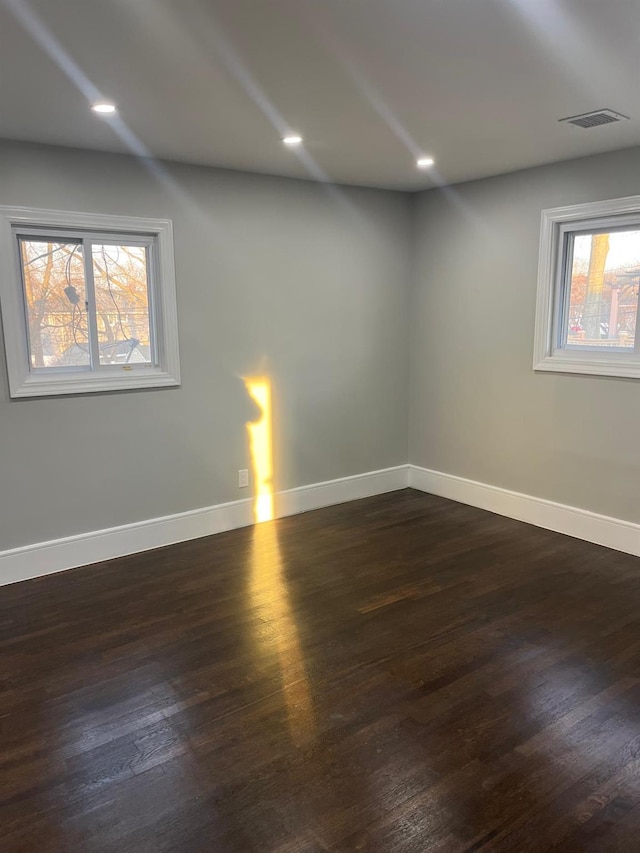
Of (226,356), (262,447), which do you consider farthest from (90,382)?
(262,447)

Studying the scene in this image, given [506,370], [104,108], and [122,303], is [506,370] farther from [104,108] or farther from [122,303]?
[104,108]

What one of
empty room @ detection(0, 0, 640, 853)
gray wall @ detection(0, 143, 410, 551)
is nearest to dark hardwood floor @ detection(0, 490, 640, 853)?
empty room @ detection(0, 0, 640, 853)

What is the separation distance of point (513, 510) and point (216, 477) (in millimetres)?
2174

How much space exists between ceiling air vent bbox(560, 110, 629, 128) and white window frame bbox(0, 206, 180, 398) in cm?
234

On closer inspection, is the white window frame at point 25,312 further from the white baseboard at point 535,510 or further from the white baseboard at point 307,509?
the white baseboard at point 535,510

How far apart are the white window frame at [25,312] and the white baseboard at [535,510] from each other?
2.37 m

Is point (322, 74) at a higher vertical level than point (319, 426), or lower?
higher

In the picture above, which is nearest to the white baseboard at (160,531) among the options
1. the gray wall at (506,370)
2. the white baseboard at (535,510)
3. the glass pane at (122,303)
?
the white baseboard at (535,510)

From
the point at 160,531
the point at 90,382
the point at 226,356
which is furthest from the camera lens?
the point at 226,356

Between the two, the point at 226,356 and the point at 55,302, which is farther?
the point at 226,356

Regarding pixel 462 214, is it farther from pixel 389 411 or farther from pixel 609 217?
pixel 389 411

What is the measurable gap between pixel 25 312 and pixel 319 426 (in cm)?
218

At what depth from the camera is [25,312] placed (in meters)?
3.48

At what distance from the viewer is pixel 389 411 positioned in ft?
16.9
